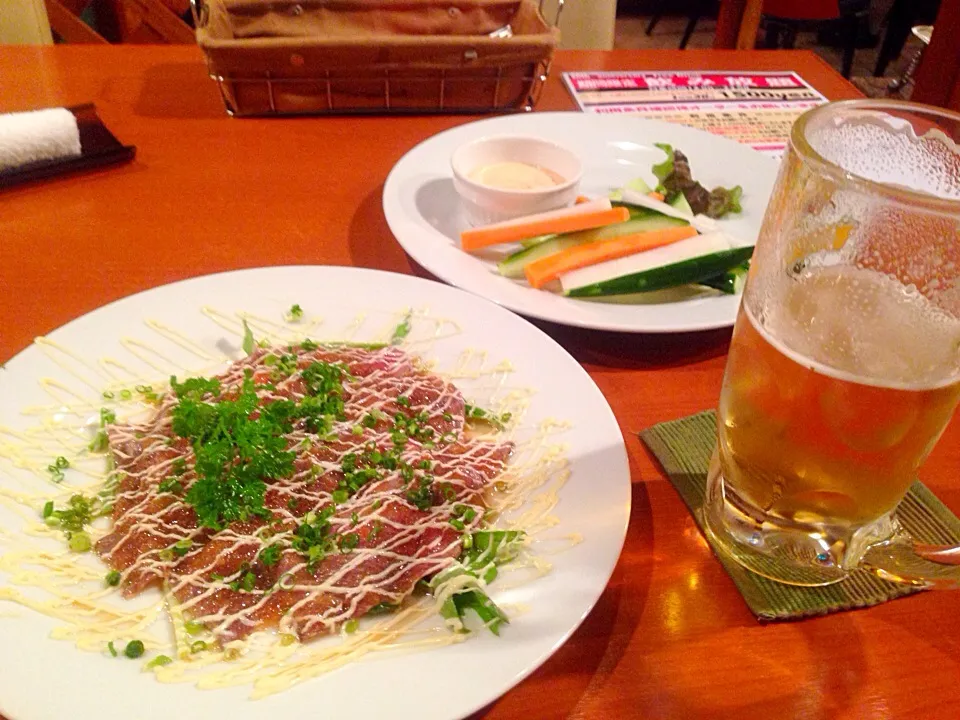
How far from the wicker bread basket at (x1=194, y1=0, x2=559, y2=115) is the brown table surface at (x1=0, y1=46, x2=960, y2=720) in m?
0.07

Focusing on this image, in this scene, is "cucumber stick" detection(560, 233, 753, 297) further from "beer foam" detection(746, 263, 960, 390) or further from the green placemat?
"beer foam" detection(746, 263, 960, 390)

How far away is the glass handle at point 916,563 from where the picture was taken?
2.51ft

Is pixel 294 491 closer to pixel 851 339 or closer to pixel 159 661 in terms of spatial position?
pixel 159 661

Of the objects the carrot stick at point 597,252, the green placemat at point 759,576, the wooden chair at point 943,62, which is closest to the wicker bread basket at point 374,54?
the carrot stick at point 597,252

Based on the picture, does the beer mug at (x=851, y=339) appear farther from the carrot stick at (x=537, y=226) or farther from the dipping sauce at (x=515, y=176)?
the dipping sauce at (x=515, y=176)

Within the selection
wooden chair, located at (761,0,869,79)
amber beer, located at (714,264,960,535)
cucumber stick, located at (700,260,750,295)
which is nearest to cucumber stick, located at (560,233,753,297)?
cucumber stick, located at (700,260,750,295)

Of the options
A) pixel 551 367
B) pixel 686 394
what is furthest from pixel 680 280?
pixel 551 367

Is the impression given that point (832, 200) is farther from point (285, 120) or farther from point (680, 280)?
point (285, 120)

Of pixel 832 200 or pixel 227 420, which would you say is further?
pixel 227 420

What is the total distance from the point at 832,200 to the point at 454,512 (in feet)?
1.88

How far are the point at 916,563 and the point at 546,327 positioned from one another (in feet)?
2.36

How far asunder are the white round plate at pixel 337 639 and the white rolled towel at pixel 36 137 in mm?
683

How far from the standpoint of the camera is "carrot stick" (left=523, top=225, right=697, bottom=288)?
139 centimetres

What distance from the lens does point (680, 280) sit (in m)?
1.40
